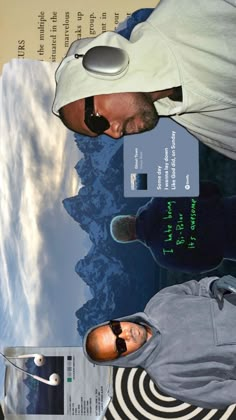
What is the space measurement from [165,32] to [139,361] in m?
0.82

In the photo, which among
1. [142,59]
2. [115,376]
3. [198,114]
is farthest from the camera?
[115,376]

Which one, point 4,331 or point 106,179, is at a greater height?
point 106,179

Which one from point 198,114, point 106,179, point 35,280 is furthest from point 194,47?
point 35,280

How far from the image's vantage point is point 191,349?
4.61 feet

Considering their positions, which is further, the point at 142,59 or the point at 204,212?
the point at 204,212

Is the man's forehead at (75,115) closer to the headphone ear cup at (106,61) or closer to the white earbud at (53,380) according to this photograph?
the headphone ear cup at (106,61)

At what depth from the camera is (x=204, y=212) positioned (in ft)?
4.95

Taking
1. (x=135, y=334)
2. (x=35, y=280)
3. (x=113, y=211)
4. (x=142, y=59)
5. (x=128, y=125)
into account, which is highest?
(x=142, y=59)

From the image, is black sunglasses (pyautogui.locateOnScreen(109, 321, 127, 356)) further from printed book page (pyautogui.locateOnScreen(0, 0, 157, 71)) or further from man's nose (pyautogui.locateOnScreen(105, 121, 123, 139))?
printed book page (pyautogui.locateOnScreen(0, 0, 157, 71))

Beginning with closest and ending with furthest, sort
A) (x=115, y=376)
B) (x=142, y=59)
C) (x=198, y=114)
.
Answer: (x=142, y=59) < (x=198, y=114) < (x=115, y=376)

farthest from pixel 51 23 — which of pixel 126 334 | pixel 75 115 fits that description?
pixel 126 334

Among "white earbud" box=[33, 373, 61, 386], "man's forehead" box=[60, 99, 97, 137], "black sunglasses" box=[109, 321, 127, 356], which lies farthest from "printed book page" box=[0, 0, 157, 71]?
"white earbud" box=[33, 373, 61, 386]

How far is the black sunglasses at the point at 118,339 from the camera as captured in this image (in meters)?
1.37

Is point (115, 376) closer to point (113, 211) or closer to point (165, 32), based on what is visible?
point (113, 211)
